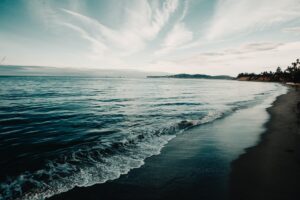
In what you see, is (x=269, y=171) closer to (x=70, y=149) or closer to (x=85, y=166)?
(x=85, y=166)

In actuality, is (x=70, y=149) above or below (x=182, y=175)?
below

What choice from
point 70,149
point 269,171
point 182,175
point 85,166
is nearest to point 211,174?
point 182,175

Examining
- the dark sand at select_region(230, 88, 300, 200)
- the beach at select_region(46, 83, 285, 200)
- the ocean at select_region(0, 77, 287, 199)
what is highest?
the dark sand at select_region(230, 88, 300, 200)

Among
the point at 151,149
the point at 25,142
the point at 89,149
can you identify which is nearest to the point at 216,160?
the point at 151,149

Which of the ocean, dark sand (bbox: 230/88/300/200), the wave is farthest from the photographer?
the ocean

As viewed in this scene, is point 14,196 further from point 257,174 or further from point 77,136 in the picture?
point 257,174

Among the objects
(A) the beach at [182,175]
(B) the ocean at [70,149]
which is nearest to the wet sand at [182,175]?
(A) the beach at [182,175]

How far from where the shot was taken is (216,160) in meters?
7.70

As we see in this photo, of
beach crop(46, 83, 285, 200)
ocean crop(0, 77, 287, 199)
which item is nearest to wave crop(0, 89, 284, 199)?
ocean crop(0, 77, 287, 199)

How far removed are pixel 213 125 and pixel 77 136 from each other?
893cm

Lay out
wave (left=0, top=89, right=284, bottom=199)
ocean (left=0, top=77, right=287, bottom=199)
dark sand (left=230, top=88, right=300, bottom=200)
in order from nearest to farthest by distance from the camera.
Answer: dark sand (left=230, top=88, right=300, bottom=200) → wave (left=0, top=89, right=284, bottom=199) → ocean (left=0, top=77, right=287, bottom=199)

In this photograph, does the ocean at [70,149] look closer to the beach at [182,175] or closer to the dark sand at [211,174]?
the beach at [182,175]

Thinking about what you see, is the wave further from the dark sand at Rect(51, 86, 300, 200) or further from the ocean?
the dark sand at Rect(51, 86, 300, 200)

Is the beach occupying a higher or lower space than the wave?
higher
